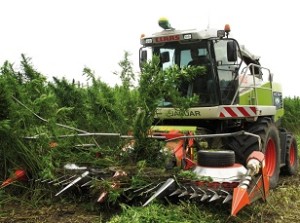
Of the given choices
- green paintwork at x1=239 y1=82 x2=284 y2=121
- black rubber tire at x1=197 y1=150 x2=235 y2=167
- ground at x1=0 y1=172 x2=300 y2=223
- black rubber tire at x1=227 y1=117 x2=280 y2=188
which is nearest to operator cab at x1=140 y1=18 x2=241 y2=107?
green paintwork at x1=239 y1=82 x2=284 y2=121

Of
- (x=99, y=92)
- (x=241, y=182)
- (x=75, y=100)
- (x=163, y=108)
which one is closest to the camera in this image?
(x=241, y=182)

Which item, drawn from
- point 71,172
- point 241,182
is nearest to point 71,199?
point 71,172

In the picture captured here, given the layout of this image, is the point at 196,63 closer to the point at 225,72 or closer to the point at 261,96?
the point at 225,72

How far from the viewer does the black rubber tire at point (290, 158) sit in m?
6.93

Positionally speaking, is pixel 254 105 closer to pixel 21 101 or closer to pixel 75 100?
pixel 75 100

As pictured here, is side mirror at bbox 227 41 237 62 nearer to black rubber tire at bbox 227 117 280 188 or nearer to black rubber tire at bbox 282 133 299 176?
black rubber tire at bbox 227 117 280 188

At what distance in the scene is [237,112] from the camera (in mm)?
5305

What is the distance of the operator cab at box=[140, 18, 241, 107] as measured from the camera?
210 inches

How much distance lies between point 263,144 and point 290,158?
2185 mm

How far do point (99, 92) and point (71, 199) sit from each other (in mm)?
1179

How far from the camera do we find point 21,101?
4148 millimetres

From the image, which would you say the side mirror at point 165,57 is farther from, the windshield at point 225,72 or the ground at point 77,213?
the ground at point 77,213

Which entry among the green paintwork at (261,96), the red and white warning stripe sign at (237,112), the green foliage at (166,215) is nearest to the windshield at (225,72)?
the red and white warning stripe sign at (237,112)

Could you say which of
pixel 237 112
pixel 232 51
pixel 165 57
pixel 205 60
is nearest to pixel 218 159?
pixel 237 112
